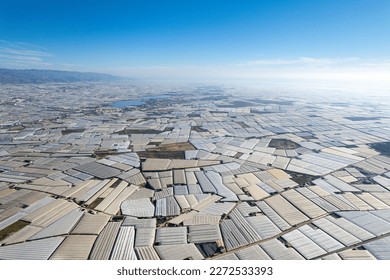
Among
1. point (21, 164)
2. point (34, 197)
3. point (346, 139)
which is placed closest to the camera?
point (34, 197)

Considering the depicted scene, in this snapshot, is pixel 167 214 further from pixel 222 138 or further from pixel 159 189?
pixel 222 138

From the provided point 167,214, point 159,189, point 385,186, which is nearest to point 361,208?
point 385,186

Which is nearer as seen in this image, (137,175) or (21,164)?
(137,175)

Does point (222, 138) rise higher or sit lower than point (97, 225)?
lower

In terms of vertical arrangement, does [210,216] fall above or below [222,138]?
above

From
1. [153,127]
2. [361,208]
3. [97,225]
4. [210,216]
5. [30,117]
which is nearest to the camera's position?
[97,225]

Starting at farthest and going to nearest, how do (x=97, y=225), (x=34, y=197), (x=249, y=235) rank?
(x=34, y=197)
(x=97, y=225)
(x=249, y=235)

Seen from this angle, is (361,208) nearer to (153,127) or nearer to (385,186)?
(385,186)

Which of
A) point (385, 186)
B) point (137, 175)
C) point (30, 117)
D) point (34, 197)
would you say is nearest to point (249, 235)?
point (137, 175)

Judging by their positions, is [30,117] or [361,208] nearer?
[361,208]
